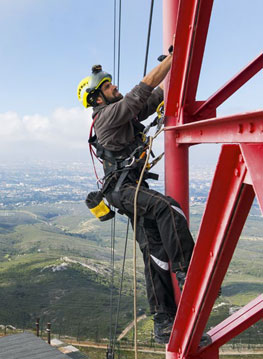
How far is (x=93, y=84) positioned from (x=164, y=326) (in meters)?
2.99

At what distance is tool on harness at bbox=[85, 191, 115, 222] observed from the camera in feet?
15.8

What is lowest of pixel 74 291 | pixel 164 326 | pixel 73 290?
pixel 74 291

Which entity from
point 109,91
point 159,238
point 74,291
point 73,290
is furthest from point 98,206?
point 73,290

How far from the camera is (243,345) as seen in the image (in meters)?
81.0

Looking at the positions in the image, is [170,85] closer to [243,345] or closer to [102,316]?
[243,345]

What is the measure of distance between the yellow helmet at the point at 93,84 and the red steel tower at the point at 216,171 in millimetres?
961

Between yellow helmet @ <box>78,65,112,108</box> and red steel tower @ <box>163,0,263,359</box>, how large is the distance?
3.15 ft

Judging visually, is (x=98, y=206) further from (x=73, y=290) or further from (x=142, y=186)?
(x=73, y=290)

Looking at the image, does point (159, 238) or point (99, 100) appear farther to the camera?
point (99, 100)

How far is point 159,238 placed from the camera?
13.8ft

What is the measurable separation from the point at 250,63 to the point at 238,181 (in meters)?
1.32

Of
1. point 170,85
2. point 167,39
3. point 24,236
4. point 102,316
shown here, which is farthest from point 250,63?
point 24,236

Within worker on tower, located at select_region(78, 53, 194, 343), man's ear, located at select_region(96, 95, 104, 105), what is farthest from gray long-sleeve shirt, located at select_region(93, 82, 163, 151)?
man's ear, located at select_region(96, 95, 104, 105)

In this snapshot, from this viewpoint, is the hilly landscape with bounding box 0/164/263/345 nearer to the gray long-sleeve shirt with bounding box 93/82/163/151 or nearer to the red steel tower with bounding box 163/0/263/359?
the gray long-sleeve shirt with bounding box 93/82/163/151
